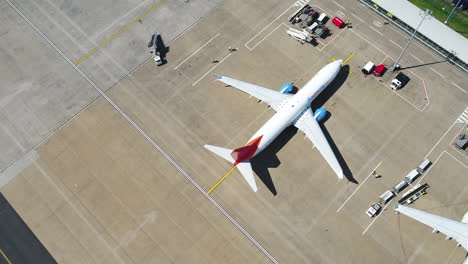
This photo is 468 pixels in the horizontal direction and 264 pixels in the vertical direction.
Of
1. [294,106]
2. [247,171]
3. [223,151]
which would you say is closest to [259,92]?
[294,106]

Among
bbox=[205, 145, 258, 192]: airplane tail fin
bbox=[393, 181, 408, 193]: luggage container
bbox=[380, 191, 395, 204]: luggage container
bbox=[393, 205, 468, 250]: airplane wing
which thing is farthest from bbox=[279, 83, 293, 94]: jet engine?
bbox=[393, 205, 468, 250]: airplane wing

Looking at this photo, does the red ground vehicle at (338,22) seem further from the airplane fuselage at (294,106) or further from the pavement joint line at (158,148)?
the pavement joint line at (158,148)

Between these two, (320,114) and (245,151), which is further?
(320,114)

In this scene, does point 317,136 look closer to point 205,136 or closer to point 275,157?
point 275,157

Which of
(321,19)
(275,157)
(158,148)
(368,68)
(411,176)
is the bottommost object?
(158,148)

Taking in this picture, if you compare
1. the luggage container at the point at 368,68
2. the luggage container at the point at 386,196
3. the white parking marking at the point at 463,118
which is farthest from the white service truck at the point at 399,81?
the luggage container at the point at 386,196

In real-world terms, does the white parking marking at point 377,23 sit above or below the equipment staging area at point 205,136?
above
